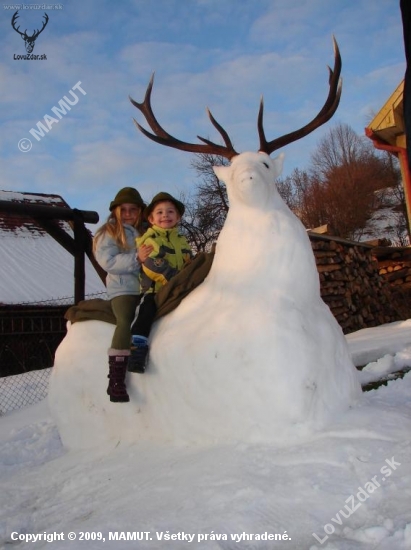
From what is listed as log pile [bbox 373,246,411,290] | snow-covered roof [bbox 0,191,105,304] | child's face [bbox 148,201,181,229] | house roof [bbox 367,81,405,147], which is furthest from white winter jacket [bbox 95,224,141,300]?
log pile [bbox 373,246,411,290]

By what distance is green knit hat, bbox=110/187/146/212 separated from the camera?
3.63 m

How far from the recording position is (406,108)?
3.70 ft

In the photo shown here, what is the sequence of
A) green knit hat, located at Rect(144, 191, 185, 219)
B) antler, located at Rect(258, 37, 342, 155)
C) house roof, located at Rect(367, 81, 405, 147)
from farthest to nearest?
house roof, located at Rect(367, 81, 405, 147)
green knit hat, located at Rect(144, 191, 185, 219)
antler, located at Rect(258, 37, 342, 155)

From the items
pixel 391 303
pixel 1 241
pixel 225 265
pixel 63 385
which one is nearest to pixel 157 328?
pixel 225 265

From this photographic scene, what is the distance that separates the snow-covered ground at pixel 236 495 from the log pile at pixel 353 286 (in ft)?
18.9

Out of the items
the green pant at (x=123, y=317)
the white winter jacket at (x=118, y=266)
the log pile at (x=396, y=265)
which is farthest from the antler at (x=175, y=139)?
the log pile at (x=396, y=265)

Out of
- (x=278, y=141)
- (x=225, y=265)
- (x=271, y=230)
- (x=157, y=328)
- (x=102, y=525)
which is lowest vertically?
(x=102, y=525)

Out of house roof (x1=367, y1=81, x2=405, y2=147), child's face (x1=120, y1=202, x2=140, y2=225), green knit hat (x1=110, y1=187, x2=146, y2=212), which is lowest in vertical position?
child's face (x1=120, y1=202, x2=140, y2=225)

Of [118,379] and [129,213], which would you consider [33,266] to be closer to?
[129,213]

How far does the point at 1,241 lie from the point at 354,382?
1234 centimetres

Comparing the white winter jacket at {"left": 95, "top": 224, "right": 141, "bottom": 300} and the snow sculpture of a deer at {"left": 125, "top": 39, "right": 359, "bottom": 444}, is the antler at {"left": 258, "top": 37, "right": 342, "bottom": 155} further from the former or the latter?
the white winter jacket at {"left": 95, "top": 224, "right": 141, "bottom": 300}

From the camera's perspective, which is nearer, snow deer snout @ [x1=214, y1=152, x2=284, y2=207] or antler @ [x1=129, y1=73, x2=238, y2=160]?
snow deer snout @ [x1=214, y1=152, x2=284, y2=207]

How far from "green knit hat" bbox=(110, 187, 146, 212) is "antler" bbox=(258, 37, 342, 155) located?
1013mm

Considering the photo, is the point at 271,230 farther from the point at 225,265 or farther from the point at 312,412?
the point at 312,412
